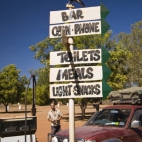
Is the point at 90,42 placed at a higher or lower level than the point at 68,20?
higher

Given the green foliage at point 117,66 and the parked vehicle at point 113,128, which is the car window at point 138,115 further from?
the green foliage at point 117,66

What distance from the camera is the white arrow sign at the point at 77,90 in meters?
4.78

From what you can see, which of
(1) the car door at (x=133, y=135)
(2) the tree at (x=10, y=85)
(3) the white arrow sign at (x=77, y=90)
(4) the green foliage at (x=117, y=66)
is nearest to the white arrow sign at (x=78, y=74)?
(3) the white arrow sign at (x=77, y=90)

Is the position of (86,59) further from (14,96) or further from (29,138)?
(14,96)

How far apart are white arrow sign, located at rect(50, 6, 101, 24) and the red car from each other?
8.57ft

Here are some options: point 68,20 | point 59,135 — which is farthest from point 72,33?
point 59,135

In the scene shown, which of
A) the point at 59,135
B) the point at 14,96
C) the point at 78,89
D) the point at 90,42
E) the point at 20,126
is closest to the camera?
the point at 78,89

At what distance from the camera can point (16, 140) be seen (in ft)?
24.6

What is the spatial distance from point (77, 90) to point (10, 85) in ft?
136

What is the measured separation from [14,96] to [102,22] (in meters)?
41.4

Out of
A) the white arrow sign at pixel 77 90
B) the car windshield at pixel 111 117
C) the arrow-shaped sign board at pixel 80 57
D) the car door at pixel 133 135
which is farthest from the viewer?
the car windshield at pixel 111 117

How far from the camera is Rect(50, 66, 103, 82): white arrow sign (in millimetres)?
4852

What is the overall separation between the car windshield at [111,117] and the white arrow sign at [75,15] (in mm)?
3226

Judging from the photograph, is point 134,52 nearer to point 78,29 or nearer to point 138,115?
point 138,115
